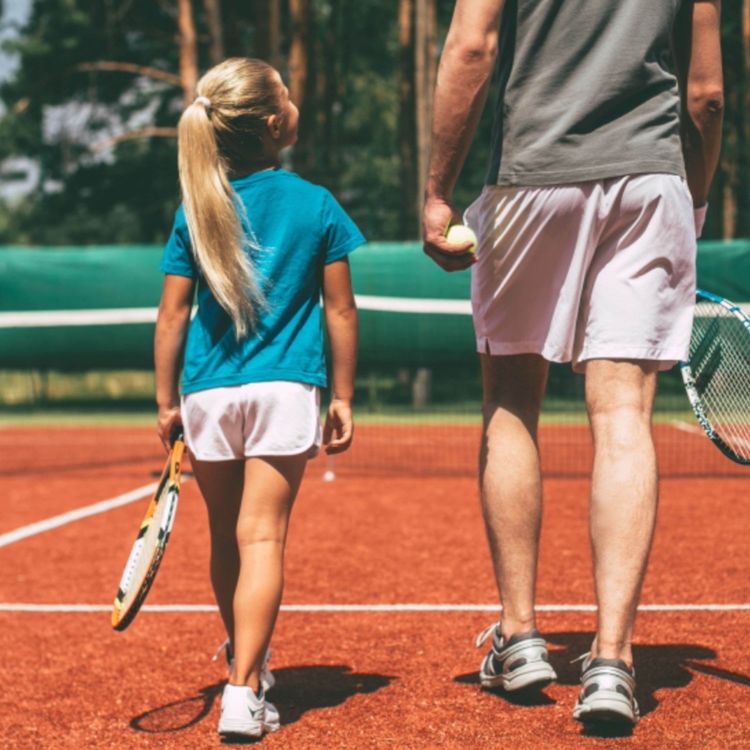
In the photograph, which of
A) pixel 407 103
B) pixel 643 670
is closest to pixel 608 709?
pixel 643 670

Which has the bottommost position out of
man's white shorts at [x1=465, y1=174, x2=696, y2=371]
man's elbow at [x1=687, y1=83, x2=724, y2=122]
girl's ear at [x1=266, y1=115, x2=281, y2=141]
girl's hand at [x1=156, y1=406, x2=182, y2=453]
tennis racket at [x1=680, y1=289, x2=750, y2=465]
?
girl's hand at [x1=156, y1=406, x2=182, y2=453]

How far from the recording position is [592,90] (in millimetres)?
3268

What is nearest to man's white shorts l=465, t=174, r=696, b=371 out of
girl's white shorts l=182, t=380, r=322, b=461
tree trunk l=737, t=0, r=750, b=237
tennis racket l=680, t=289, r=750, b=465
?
tennis racket l=680, t=289, r=750, b=465

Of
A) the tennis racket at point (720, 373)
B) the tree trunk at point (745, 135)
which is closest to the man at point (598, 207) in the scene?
the tennis racket at point (720, 373)

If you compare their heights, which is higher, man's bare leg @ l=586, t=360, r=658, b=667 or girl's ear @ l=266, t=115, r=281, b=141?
girl's ear @ l=266, t=115, r=281, b=141

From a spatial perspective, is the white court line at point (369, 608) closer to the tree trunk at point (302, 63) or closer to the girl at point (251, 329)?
the girl at point (251, 329)

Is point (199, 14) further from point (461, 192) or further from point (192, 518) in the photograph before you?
point (192, 518)

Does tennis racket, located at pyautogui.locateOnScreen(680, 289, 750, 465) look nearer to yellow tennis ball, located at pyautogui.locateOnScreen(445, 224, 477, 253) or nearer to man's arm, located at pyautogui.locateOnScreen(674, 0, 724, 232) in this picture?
man's arm, located at pyautogui.locateOnScreen(674, 0, 724, 232)

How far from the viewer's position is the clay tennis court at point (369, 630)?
3400 millimetres

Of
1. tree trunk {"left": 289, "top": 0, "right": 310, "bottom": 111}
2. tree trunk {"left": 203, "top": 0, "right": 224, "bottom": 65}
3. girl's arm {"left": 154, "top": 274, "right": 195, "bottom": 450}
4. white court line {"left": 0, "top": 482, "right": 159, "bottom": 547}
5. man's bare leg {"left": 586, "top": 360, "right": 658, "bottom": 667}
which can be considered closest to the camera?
man's bare leg {"left": 586, "top": 360, "right": 658, "bottom": 667}

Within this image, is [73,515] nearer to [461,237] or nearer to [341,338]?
[341,338]

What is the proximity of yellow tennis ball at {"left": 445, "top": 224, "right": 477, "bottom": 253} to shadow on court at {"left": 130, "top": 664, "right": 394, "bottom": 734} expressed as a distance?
1271 millimetres

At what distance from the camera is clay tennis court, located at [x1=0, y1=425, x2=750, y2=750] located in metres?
3.40

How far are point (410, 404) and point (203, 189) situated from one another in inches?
545
